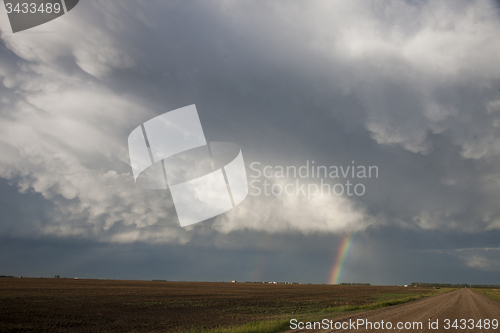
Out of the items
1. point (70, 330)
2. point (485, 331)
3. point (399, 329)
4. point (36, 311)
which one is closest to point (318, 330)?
point (399, 329)

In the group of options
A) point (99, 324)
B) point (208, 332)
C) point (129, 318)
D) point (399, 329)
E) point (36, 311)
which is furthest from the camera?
point (36, 311)

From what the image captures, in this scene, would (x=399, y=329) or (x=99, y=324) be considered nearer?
(x=399, y=329)

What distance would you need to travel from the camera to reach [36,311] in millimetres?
26156

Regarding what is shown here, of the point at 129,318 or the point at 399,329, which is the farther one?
the point at 129,318

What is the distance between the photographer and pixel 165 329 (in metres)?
19.5

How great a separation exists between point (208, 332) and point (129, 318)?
11.6 meters

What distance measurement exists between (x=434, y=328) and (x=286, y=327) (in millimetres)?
8220

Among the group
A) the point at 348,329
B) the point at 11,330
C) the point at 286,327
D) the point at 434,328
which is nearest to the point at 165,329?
the point at 286,327

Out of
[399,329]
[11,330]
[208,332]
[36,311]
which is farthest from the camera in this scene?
[36,311]

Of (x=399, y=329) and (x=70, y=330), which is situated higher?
(x=399, y=329)

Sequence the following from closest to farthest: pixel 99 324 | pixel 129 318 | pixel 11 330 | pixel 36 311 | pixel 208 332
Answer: pixel 208 332 → pixel 11 330 → pixel 99 324 → pixel 129 318 → pixel 36 311

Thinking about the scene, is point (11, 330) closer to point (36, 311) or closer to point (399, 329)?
point (36, 311)

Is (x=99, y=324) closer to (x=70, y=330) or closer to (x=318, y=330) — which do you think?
(x=70, y=330)

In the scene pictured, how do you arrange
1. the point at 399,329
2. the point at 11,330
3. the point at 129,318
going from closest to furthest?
1. the point at 399,329
2. the point at 11,330
3. the point at 129,318
